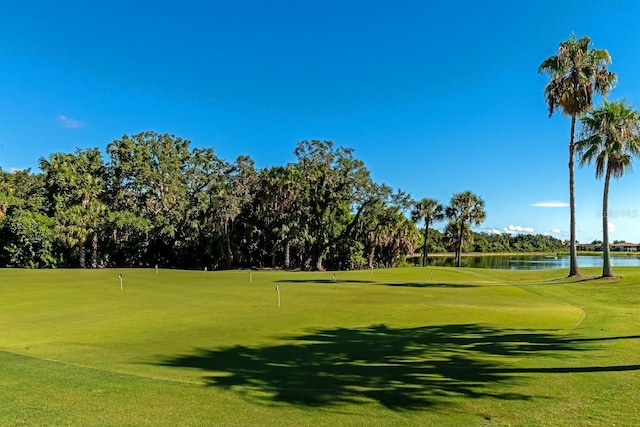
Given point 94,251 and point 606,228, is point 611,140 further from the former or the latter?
point 94,251

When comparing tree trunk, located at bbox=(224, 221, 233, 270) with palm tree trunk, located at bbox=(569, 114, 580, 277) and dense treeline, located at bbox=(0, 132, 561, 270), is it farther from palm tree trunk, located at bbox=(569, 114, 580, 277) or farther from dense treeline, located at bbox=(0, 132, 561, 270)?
palm tree trunk, located at bbox=(569, 114, 580, 277)

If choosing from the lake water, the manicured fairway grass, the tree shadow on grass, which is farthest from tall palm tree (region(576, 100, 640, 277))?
the lake water

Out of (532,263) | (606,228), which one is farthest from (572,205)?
(532,263)

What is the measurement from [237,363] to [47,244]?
170ft

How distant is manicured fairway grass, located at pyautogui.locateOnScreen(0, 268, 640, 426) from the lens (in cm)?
618

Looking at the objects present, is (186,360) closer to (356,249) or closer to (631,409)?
(631,409)

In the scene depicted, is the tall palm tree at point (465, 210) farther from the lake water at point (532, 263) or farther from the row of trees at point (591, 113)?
the row of trees at point (591, 113)

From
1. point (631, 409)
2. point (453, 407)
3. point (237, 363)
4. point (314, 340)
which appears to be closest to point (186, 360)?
point (237, 363)

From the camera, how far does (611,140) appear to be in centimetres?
2738

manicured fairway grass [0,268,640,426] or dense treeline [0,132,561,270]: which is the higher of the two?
dense treeline [0,132,561,270]

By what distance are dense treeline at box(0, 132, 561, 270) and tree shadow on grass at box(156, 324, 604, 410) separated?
47419 millimetres

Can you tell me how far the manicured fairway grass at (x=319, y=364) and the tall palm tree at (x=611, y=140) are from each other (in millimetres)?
11628

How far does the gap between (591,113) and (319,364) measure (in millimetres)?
27515

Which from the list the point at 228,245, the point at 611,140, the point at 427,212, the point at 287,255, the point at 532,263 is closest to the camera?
the point at 611,140
